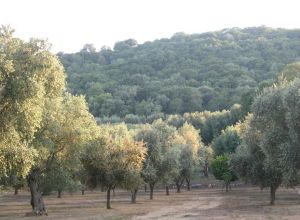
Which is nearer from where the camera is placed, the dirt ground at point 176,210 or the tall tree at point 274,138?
the tall tree at point 274,138

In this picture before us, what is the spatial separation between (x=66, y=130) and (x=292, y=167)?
822 inches

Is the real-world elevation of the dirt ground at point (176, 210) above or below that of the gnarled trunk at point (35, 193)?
below

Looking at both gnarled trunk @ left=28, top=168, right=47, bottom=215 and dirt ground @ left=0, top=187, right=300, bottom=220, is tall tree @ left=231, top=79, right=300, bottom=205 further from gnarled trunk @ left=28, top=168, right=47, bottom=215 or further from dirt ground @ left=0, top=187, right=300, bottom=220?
gnarled trunk @ left=28, top=168, right=47, bottom=215

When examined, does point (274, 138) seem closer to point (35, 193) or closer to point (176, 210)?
point (176, 210)

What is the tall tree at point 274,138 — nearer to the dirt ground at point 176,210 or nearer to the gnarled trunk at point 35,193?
the dirt ground at point 176,210

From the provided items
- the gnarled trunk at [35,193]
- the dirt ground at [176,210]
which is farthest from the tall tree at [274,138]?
the gnarled trunk at [35,193]

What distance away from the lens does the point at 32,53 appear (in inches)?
1265

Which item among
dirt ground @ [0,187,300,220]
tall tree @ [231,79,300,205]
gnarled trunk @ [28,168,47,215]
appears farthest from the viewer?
gnarled trunk @ [28,168,47,215]

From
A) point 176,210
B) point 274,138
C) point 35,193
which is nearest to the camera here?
point 274,138

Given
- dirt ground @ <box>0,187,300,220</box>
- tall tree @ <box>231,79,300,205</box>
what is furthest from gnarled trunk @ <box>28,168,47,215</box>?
tall tree @ <box>231,79,300,205</box>

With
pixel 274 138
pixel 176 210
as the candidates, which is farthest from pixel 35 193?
pixel 274 138

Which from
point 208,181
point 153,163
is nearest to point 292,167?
point 153,163

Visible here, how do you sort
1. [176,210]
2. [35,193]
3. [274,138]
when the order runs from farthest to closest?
[176,210]
[35,193]
[274,138]

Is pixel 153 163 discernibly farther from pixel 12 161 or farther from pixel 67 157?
pixel 12 161
